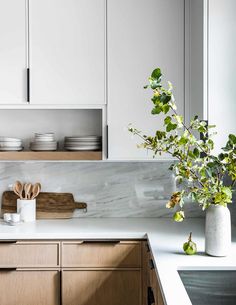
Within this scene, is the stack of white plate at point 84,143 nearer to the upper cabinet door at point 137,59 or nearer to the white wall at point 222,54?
the upper cabinet door at point 137,59

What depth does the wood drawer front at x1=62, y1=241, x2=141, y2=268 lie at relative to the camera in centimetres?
292

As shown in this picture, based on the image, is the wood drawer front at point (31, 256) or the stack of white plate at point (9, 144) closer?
the wood drawer front at point (31, 256)

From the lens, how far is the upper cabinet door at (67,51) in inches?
124

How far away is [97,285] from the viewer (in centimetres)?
294

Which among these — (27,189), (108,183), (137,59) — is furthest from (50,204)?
(137,59)

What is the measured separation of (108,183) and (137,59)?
928 millimetres

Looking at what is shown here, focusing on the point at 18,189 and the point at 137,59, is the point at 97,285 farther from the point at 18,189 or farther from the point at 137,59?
the point at 137,59

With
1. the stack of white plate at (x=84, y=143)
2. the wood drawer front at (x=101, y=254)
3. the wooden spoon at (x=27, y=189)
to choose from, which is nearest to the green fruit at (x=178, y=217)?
the wood drawer front at (x=101, y=254)

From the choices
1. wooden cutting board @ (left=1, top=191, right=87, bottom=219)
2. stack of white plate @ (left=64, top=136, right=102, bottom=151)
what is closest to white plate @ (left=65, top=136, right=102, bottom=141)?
stack of white plate @ (left=64, top=136, right=102, bottom=151)

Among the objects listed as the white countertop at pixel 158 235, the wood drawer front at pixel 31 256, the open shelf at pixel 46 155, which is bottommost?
the wood drawer front at pixel 31 256

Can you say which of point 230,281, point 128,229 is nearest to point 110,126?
point 128,229

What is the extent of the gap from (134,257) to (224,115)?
0.97 m

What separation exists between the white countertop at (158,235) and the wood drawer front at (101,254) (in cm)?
5

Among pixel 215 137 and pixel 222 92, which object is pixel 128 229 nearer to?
pixel 215 137
